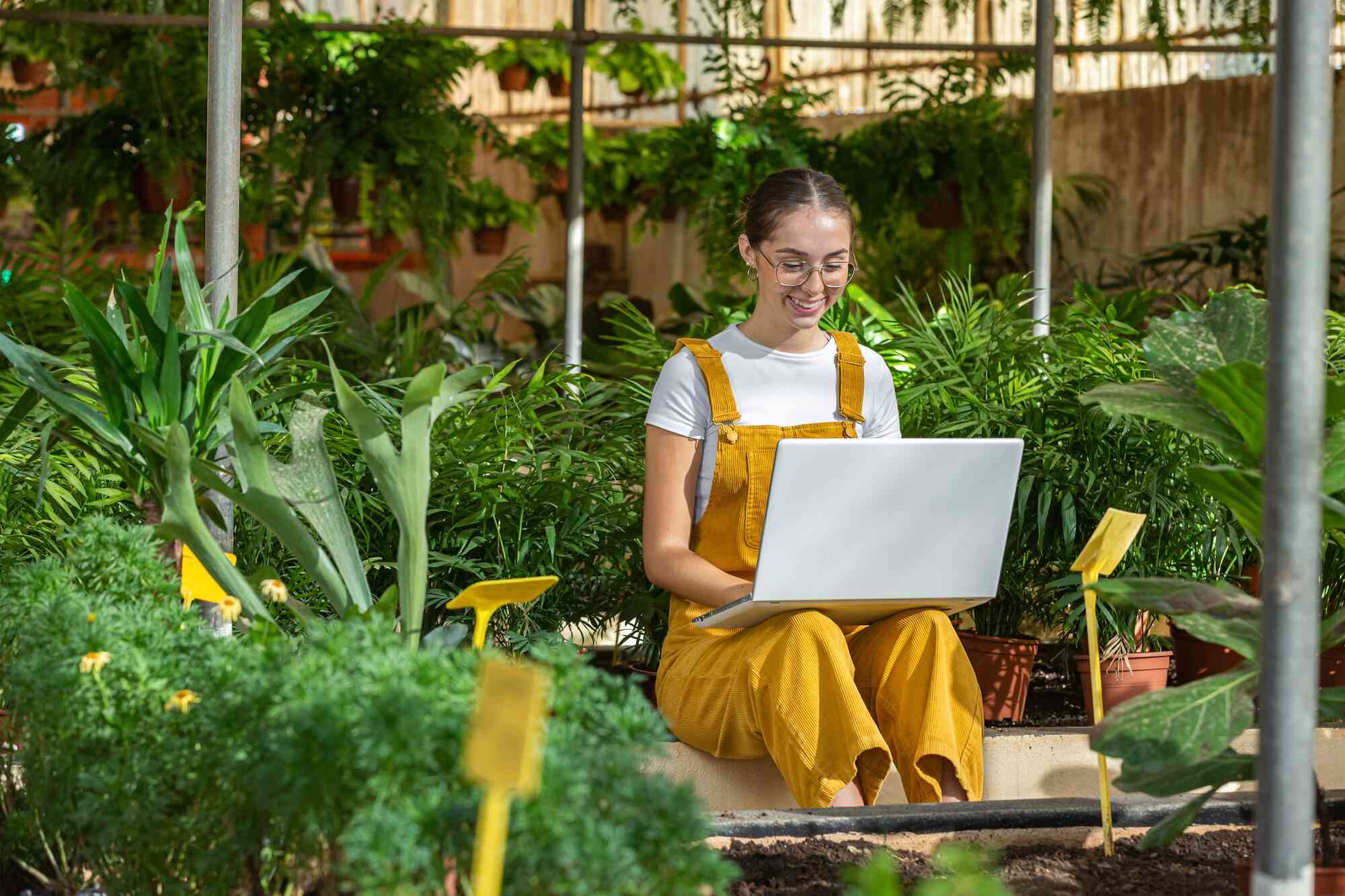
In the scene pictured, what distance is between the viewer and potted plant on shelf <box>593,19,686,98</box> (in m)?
6.26

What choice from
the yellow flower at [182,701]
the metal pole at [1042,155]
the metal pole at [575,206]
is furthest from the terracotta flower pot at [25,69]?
the yellow flower at [182,701]

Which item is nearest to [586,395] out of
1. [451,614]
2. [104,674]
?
[451,614]

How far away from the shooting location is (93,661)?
118 centimetres

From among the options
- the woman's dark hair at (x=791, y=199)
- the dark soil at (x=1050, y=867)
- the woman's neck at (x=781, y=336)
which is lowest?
the dark soil at (x=1050, y=867)

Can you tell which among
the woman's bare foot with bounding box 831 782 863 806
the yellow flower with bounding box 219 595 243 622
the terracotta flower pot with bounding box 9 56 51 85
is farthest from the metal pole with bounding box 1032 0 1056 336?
the terracotta flower pot with bounding box 9 56 51 85

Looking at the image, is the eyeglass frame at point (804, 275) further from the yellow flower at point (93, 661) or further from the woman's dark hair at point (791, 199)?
the yellow flower at point (93, 661)

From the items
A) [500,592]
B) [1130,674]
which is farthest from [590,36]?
[500,592]

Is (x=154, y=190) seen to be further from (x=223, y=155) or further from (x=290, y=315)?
(x=290, y=315)

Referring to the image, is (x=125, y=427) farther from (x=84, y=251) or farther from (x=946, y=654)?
(x=84, y=251)

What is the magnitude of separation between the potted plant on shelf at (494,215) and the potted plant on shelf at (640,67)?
66 cm

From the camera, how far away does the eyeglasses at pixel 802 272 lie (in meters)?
2.20

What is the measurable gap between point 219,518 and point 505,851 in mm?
849

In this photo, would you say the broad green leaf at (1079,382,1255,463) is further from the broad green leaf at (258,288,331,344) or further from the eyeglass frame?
the broad green leaf at (258,288,331,344)

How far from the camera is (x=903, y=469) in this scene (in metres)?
1.80
